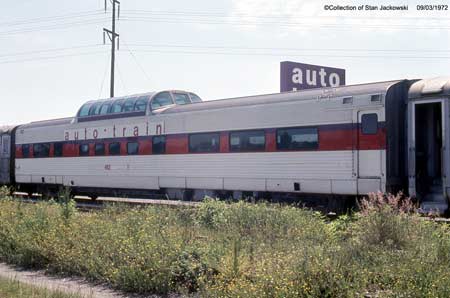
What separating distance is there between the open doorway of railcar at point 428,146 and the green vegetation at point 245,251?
4410 millimetres

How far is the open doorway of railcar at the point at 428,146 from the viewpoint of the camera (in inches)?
548

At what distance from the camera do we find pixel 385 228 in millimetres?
7949

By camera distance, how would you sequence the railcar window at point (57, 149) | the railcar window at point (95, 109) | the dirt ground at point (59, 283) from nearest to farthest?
the dirt ground at point (59, 283)
the railcar window at point (95, 109)
the railcar window at point (57, 149)

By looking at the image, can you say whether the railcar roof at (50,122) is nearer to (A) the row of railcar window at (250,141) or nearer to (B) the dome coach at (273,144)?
(B) the dome coach at (273,144)

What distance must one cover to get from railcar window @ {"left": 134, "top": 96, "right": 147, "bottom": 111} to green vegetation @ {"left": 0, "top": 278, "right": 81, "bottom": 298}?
13.8 meters

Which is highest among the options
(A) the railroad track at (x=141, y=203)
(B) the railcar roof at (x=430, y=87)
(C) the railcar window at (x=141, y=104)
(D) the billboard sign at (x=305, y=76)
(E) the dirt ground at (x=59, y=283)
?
(D) the billboard sign at (x=305, y=76)

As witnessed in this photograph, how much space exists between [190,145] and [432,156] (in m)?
8.00

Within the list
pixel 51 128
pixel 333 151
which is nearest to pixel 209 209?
pixel 333 151

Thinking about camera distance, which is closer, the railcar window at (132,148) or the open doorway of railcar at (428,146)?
the open doorway of railcar at (428,146)

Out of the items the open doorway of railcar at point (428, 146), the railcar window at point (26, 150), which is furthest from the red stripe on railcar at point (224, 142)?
the railcar window at point (26, 150)

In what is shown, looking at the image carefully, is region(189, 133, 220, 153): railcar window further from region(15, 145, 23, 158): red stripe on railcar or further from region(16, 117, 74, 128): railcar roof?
region(15, 145, 23, 158): red stripe on railcar

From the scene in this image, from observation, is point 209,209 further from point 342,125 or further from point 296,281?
point 296,281

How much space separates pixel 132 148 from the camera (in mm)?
21328

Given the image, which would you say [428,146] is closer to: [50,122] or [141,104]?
[141,104]
